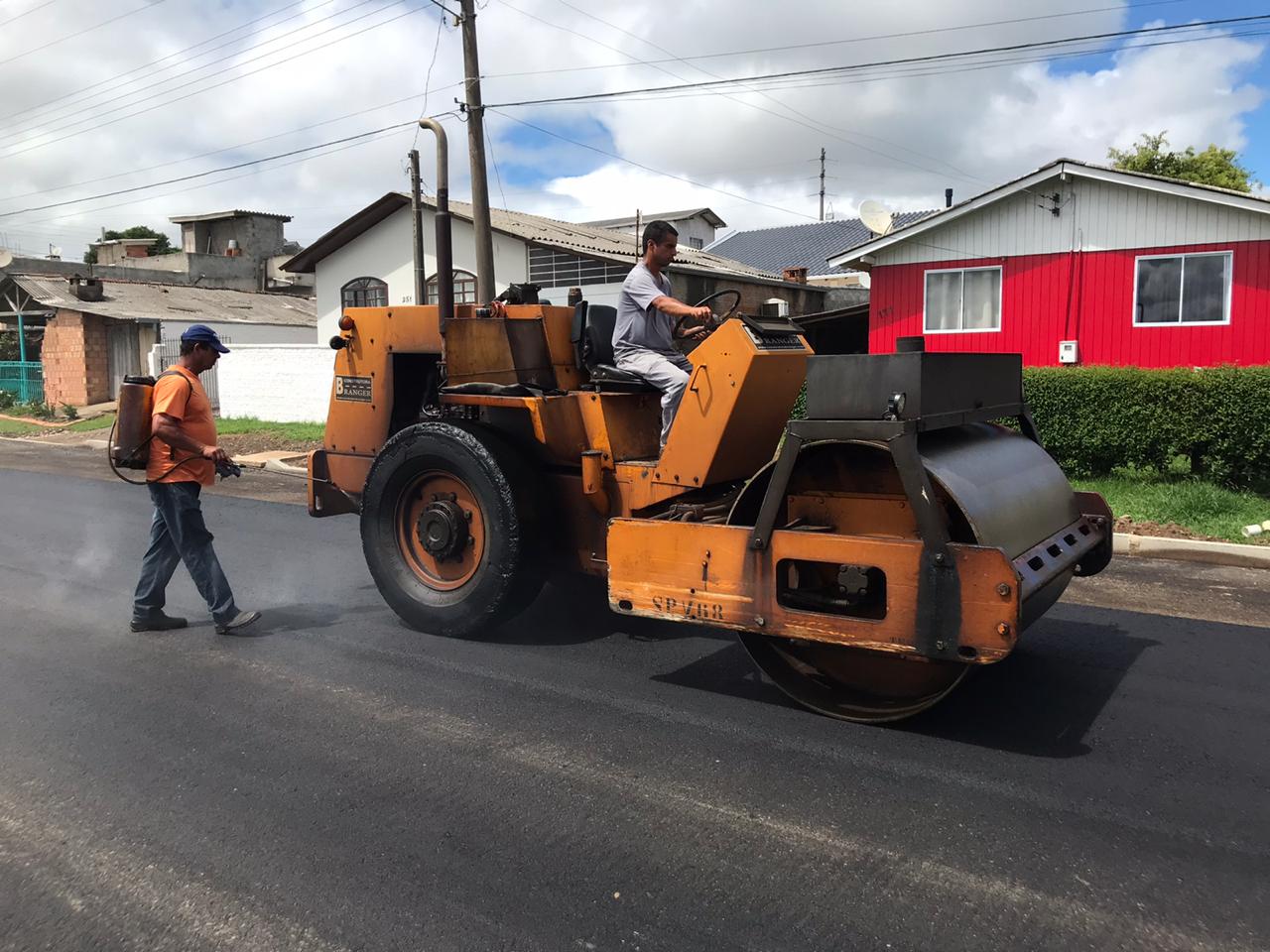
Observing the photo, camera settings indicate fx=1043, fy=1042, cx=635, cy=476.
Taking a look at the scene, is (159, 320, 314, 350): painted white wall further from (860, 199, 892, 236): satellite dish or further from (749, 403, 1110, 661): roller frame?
(749, 403, 1110, 661): roller frame

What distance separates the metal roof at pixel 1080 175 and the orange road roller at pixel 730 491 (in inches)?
486

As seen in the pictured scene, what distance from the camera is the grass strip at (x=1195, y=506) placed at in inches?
351

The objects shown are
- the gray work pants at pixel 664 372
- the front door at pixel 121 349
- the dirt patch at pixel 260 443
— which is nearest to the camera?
the gray work pants at pixel 664 372

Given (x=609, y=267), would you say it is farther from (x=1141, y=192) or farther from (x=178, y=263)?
(x=178, y=263)

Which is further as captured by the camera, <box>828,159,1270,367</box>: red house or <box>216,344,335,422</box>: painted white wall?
<box>216,344,335,422</box>: painted white wall

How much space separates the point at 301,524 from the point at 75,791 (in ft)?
19.8

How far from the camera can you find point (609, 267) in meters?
22.3

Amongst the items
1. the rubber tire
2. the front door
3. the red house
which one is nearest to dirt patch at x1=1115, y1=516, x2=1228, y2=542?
the rubber tire

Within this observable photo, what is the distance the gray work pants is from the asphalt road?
1.29 metres

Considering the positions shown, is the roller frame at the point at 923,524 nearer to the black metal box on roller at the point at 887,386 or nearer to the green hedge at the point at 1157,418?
the black metal box on roller at the point at 887,386

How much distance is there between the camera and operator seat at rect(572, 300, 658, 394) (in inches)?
221

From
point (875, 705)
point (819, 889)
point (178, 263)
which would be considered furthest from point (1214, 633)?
point (178, 263)

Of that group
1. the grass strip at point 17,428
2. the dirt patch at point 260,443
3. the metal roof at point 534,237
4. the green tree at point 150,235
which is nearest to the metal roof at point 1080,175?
the metal roof at point 534,237

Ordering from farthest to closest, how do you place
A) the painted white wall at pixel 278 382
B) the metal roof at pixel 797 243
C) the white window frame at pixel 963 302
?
the metal roof at pixel 797 243 → the painted white wall at pixel 278 382 → the white window frame at pixel 963 302
